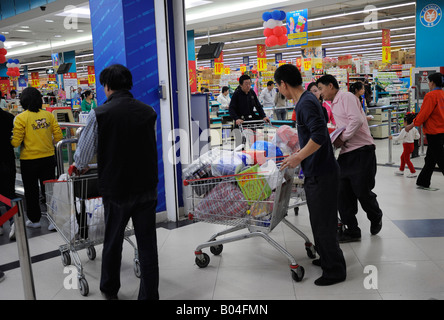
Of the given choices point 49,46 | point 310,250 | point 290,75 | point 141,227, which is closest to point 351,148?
point 310,250

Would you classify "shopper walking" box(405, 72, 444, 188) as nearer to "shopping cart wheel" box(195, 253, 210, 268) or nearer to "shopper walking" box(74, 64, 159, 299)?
"shopping cart wheel" box(195, 253, 210, 268)

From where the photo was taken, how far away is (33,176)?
4895mm

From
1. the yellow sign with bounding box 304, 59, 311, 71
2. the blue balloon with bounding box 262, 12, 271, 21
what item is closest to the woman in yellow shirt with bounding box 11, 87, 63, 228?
the blue balloon with bounding box 262, 12, 271, 21

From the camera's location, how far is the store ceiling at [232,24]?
12102mm

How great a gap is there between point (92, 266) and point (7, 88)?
23.3 metres

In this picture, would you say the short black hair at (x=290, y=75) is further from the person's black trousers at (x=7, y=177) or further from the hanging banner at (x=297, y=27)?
the hanging banner at (x=297, y=27)

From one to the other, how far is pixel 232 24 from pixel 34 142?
14.0 meters

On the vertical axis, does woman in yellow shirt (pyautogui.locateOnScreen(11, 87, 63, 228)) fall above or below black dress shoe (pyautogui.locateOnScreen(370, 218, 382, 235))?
above

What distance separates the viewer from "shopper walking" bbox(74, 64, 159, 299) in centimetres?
268

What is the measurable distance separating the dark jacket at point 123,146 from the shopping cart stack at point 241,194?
77 centimetres

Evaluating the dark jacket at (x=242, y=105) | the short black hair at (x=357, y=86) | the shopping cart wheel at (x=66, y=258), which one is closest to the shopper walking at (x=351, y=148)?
the short black hair at (x=357, y=86)
